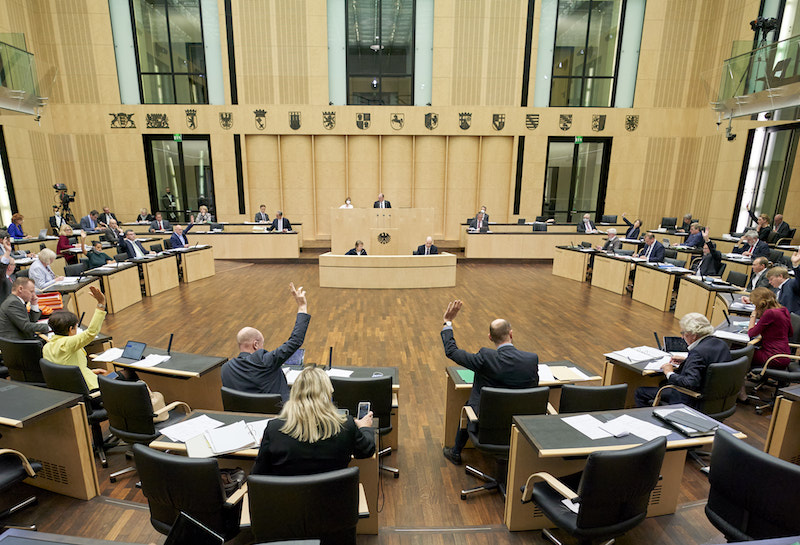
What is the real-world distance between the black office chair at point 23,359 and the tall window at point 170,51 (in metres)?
12.8

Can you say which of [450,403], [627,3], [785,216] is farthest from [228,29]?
[785,216]

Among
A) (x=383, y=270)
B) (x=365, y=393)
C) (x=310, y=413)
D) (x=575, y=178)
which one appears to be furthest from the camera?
(x=575, y=178)

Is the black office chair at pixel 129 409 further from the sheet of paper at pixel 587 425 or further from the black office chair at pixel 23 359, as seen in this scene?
the sheet of paper at pixel 587 425

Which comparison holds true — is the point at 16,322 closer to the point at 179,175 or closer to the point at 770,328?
the point at 770,328

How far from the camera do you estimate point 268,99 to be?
14133mm

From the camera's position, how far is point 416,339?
252 inches

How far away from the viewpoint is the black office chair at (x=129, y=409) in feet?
9.78

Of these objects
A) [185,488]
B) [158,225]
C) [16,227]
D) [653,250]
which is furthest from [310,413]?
[158,225]

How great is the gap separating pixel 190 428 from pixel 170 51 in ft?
51.8

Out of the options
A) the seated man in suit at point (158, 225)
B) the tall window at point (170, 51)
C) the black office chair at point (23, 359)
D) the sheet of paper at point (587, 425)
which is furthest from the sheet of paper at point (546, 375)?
the tall window at point (170, 51)

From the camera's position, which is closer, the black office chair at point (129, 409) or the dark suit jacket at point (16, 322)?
the black office chair at point (129, 409)

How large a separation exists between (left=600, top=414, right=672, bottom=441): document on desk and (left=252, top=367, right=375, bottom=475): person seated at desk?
163cm

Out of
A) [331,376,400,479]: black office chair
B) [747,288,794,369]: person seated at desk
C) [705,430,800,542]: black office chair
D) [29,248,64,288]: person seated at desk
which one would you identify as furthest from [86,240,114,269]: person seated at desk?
[747,288,794,369]: person seated at desk

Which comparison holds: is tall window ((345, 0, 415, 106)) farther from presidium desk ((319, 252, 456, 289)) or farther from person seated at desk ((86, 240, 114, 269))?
person seated at desk ((86, 240, 114, 269))
